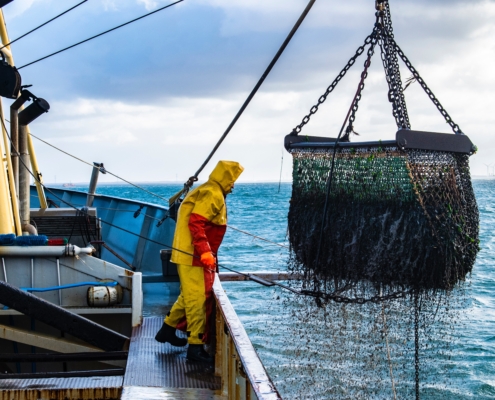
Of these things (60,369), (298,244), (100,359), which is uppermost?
(298,244)

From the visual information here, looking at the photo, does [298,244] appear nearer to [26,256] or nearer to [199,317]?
[199,317]

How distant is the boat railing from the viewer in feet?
9.83

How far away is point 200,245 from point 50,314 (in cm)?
147

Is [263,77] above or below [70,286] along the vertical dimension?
above

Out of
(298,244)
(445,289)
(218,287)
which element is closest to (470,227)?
(445,289)

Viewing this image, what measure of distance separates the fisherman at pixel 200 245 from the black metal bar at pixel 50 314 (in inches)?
35.6

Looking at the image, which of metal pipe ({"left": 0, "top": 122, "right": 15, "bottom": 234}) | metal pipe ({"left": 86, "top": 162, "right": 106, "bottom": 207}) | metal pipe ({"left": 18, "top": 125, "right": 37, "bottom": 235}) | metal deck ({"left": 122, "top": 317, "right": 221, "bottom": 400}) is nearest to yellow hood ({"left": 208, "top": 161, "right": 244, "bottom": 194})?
metal deck ({"left": 122, "top": 317, "right": 221, "bottom": 400})

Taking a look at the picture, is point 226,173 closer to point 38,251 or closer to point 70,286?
point 70,286

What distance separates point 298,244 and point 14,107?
5931mm

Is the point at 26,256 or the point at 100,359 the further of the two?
the point at 26,256

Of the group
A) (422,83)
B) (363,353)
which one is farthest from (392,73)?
(363,353)

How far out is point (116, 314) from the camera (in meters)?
6.49

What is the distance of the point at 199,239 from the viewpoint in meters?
4.88

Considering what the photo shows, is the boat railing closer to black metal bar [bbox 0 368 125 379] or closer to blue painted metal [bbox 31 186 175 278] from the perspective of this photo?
black metal bar [bbox 0 368 125 379]
